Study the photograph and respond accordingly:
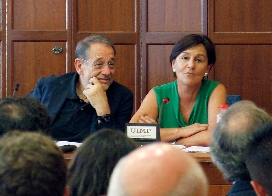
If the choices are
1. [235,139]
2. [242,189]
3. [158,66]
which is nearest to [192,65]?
[158,66]

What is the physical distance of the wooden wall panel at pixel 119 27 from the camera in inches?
172

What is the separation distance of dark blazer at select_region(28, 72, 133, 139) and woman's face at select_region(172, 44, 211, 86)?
0.35 meters

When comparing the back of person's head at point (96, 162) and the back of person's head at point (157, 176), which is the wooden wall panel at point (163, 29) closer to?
the back of person's head at point (96, 162)

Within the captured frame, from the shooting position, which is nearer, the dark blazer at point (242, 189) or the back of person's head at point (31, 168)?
the back of person's head at point (31, 168)

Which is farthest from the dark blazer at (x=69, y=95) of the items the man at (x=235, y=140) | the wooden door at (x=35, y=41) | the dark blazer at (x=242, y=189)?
the dark blazer at (x=242, y=189)

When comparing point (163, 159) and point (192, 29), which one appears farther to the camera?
point (192, 29)

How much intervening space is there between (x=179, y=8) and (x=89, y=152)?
122 inches

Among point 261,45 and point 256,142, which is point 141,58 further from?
point 256,142

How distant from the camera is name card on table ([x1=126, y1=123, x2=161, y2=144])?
2693 mm

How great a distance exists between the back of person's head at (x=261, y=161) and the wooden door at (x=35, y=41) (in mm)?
3178

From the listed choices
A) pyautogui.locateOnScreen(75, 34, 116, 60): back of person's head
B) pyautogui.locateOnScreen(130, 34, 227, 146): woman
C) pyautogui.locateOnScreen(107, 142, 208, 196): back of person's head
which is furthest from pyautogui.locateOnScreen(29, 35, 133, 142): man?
pyautogui.locateOnScreen(107, 142, 208, 196): back of person's head

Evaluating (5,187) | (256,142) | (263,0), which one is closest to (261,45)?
(263,0)

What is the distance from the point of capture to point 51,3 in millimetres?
4398

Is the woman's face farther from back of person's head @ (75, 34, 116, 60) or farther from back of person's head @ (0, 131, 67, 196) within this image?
back of person's head @ (0, 131, 67, 196)
